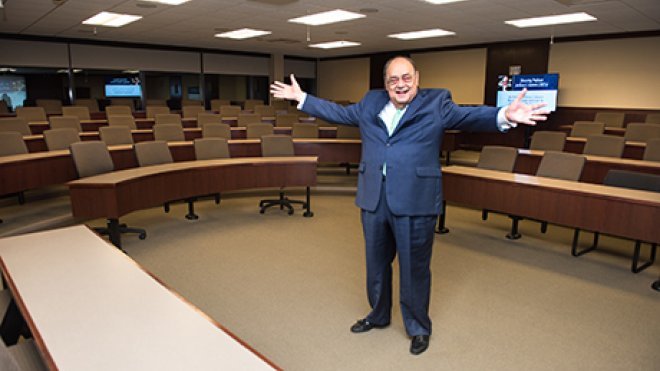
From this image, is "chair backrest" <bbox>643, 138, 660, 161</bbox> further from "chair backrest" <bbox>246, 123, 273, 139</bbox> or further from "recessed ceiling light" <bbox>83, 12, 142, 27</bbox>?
"recessed ceiling light" <bbox>83, 12, 142, 27</bbox>

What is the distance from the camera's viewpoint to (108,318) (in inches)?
63.9

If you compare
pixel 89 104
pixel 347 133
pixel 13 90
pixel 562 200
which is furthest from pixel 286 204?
pixel 13 90

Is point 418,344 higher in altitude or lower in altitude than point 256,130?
lower

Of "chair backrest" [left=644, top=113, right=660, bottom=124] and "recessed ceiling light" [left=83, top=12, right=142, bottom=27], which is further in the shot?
"chair backrest" [left=644, top=113, right=660, bottom=124]

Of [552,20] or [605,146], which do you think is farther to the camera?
[552,20]

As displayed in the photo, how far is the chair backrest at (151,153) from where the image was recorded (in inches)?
217

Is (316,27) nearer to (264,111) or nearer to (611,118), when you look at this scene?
(264,111)

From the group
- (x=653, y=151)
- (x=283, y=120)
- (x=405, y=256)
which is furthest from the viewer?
(x=283, y=120)

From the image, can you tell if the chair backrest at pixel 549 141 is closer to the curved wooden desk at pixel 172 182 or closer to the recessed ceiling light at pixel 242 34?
the curved wooden desk at pixel 172 182

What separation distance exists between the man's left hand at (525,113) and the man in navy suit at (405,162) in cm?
5

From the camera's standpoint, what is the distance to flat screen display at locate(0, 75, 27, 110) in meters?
12.2

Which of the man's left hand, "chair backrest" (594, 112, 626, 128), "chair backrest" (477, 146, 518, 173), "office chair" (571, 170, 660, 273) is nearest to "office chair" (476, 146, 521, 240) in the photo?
"chair backrest" (477, 146, 518, 173)

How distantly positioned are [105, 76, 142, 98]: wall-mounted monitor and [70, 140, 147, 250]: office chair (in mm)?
9230

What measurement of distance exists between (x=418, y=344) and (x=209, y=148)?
14.1 feet
